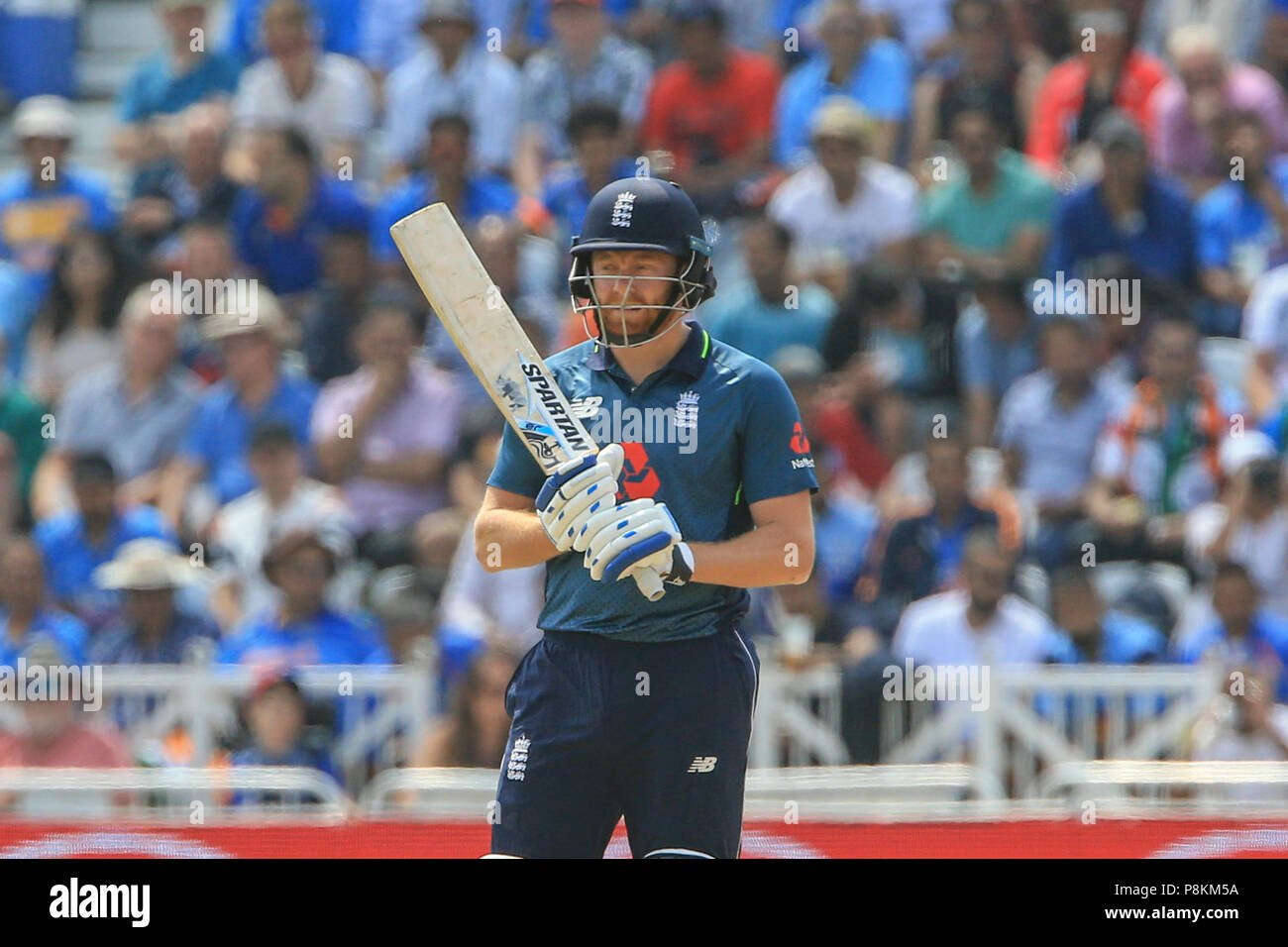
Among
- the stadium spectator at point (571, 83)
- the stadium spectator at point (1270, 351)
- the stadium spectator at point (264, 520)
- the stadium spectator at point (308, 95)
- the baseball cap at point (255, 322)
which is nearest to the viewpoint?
the stadium spectator at point (264, 520)

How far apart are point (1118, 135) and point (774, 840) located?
503cm

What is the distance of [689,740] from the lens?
452 cm

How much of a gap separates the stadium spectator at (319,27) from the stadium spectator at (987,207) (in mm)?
3443

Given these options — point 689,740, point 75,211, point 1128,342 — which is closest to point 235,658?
point 75,211

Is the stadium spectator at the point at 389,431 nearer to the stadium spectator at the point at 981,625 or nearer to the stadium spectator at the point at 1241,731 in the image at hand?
the stadium spectator at the point at 981,625

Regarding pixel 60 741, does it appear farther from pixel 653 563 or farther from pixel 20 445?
pixel 653 563

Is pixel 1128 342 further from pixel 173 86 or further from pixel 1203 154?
pixel 173 86

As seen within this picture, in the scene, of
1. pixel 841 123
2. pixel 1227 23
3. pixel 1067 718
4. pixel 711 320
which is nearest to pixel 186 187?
pixel 711 320

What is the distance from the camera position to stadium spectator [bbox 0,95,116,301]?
36.7 feet

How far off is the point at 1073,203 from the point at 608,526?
20.8 ft

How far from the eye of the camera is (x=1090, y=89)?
420 inches

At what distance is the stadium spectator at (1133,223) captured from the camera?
10102 millimetres

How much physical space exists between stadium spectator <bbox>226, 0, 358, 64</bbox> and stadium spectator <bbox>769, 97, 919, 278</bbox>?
2896 mm

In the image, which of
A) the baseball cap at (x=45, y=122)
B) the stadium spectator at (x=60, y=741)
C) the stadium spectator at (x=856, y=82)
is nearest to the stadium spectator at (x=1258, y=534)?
the stadium spectator at (x=856, y=82)
